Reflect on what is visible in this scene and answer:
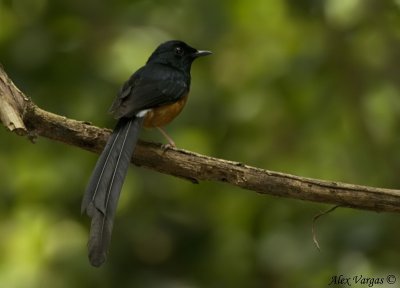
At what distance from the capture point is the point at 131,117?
4.45 m

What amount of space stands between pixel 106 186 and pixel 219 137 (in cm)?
201

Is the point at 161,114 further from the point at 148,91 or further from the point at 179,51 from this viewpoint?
the point at 179,51

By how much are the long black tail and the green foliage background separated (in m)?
0.97

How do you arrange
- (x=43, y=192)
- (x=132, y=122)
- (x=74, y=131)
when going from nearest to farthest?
1. (x=74, y=131)
2. (x=132, y=122)
3. (x=43, y=192)

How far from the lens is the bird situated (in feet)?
11.9

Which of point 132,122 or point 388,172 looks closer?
point 132,122

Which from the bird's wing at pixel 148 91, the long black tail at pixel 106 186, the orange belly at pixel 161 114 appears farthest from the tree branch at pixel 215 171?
the orange belly at pixel 161 114

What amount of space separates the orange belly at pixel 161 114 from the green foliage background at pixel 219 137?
1.16 feet

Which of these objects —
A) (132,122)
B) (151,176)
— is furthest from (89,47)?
(132,122)

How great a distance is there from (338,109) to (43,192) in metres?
2.28

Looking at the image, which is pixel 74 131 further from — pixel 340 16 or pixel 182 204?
pixel 340 16

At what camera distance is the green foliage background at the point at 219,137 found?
483 cm

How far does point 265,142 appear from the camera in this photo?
5984 millimetres

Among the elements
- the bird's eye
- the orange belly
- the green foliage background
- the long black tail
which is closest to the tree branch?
the long black tail
